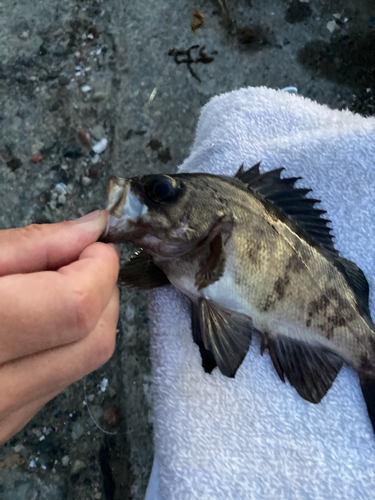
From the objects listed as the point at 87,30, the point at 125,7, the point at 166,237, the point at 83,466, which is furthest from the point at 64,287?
the point at 125,7

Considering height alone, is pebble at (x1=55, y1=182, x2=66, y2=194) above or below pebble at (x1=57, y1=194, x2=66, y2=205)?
above

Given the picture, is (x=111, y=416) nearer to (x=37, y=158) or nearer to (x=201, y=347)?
(x=201, y=347)

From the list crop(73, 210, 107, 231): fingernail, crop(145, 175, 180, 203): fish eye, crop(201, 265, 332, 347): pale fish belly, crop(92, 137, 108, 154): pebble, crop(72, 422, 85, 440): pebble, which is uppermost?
crop(145, 175, 180, 203): fish eye

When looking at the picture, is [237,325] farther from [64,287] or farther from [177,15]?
[177,15]

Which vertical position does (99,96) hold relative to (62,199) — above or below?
above

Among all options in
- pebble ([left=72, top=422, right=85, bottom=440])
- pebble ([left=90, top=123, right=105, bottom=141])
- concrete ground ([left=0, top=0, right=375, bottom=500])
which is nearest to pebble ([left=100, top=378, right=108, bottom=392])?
concrete ground ([left=0, top=0, right=375, bottom=500])

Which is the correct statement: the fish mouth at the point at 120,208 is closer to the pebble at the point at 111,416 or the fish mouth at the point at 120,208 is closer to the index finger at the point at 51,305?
the index finger at the point at 51,305

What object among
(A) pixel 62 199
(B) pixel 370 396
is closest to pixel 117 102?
(A) pixel 62 199

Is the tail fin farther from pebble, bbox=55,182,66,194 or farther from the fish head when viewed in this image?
pebble, bbox=55,182,66,194
